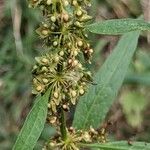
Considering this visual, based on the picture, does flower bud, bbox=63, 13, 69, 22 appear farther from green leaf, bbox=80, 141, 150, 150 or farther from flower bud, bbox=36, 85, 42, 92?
green leaf, bbox=80, 141, 150, 150

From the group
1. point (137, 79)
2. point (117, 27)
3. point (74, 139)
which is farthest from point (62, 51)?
point (137, 79)

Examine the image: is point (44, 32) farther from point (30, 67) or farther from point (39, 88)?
point (30, 67)

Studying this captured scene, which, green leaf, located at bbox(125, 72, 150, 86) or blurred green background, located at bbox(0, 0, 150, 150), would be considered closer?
green leaf, located at bbox(125, 72, 150, 86)

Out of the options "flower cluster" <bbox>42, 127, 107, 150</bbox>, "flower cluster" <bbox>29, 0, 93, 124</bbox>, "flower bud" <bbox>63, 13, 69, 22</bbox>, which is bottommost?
"flower cluster" <bbox>42, 127, 107, 150</bbox>

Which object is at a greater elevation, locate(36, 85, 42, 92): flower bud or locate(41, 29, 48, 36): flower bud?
locate(41, 29, 48, 36): flower bud

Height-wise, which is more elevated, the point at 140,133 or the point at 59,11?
the point at 59,11

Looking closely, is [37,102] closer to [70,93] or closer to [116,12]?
[70,93]

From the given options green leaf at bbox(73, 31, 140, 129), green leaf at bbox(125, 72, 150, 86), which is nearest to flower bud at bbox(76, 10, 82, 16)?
green leaf at bbox(73, 31, 140, 129)

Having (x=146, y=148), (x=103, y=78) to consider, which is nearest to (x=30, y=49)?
(x=103, y=78)
